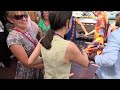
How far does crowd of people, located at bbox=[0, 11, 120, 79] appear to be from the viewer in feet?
5.49

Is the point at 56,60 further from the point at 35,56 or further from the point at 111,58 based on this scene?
the point at 111,58

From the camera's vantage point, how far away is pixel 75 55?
167 centimetres

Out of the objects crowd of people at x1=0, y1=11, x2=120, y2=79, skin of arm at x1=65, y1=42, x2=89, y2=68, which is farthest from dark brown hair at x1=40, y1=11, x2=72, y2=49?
skin of arm at x1=65, y1=42, x2=89, y2=68

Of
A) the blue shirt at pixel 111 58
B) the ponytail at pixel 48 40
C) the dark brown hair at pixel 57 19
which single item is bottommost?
the blue shirt at pixel 111 58

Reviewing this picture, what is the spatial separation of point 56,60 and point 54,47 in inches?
3.0

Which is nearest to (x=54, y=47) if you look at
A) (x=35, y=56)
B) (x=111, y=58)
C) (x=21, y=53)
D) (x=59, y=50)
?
(x=59, y=50)

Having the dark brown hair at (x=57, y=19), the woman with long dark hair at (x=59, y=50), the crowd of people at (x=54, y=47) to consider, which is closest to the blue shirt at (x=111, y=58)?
the crowd of people at (x=54, y=47)

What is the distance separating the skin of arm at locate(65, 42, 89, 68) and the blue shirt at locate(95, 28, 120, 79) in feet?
0.48

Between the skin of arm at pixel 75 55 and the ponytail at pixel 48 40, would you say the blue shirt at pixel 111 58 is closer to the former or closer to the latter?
the skin of arm at pixel 75 55

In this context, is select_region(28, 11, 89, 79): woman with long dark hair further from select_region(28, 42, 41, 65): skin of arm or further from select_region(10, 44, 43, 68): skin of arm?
select_region(10, 44, 43, 68): skin of arm

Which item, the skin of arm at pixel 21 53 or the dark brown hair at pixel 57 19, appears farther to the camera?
the skin of arm at pixel 21 53

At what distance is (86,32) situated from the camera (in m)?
2.17

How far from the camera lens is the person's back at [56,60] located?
1.68 m
